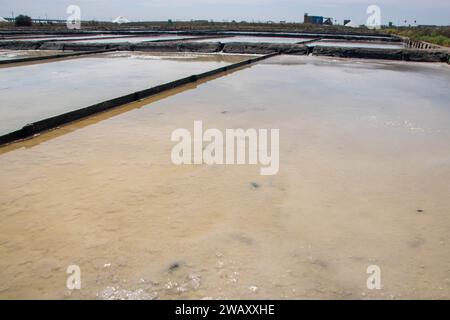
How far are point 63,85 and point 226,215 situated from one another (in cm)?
605

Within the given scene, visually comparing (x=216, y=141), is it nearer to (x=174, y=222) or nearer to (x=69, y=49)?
(x=174, y=222)

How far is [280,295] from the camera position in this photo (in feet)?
5.60

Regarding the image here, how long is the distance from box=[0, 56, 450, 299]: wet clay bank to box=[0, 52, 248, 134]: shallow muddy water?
1.04m

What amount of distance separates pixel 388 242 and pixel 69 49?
649 inches

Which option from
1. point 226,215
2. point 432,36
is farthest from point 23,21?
point 226,215

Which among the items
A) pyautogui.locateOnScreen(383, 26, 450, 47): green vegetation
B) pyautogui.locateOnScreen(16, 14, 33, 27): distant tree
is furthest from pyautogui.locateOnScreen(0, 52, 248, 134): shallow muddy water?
pyautogui.locateOnScreen(16, 14, 33, 27): distant tree

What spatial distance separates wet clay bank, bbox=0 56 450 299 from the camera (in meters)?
1.79

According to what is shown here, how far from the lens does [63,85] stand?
725 cm

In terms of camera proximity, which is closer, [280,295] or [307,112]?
[280,295]

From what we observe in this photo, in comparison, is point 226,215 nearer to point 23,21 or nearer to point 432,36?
point 432,36

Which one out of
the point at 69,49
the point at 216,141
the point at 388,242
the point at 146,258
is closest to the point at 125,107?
the point at 216,141

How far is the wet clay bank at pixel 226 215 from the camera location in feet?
5.88

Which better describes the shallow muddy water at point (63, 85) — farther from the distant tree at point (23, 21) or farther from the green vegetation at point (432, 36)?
the distant tree at point (23, 21)

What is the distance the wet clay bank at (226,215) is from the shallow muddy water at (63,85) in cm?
104
